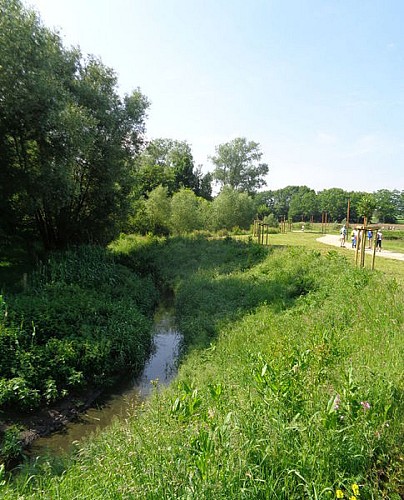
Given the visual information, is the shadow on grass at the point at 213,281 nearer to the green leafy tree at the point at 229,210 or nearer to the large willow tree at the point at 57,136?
the large willow tree at the point at 57,136

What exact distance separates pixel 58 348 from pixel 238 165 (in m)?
56.0

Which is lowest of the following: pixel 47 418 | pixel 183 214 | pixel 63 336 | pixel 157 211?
pixel 47 418

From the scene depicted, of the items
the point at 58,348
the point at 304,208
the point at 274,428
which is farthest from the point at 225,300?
the point at 304,208

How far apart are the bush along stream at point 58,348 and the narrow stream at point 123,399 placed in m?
0.25

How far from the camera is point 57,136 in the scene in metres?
13.7

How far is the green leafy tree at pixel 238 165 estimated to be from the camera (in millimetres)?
60000

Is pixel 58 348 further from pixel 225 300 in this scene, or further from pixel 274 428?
pixel 225 300

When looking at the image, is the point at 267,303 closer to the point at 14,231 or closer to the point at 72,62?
the point at 14,231

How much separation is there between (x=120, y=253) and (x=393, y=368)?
66.3 feet

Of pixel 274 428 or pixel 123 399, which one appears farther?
pixel 123 399

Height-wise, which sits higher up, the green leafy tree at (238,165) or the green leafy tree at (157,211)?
the green leafy tree at (238,165)

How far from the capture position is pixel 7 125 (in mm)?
12594

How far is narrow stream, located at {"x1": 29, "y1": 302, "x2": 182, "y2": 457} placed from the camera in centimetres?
631

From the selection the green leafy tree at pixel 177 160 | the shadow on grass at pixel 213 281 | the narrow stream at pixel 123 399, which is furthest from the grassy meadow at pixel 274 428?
the green leafy tree at pixel 177 160
